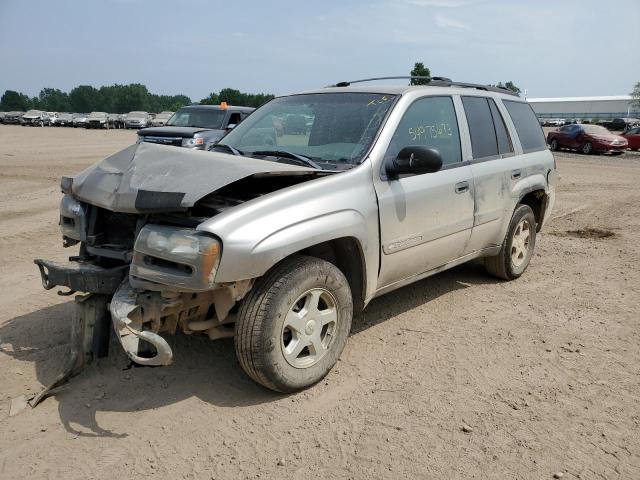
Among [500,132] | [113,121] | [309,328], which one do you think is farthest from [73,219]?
[113,121]

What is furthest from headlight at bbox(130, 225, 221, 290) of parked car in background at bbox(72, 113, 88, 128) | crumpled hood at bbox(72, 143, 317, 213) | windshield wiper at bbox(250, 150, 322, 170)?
parked car in background at bbox(72, 113, 88, 128)

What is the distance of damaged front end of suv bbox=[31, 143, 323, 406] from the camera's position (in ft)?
9.30

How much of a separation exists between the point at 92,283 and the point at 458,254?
2863 mm

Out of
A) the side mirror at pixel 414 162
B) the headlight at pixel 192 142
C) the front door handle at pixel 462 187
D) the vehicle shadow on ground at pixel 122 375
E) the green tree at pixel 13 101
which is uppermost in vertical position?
the green tree at pixel 13 101

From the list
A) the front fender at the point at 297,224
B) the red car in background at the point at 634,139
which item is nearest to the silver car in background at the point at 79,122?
the red car in background at the point at 634,139

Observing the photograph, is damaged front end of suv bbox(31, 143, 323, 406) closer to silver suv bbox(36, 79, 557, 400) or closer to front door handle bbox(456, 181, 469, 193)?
silver suv bbox(36, 79, 557, 400)

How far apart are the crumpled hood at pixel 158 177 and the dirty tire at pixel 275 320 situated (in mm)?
595

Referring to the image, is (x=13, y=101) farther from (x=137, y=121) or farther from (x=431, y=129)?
(x=431, y=129)

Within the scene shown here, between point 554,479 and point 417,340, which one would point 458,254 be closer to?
point 417,340

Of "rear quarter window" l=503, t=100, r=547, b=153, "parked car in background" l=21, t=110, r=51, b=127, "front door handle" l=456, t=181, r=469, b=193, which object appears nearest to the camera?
"front door handle" l=456, t=181, r=469, b=193

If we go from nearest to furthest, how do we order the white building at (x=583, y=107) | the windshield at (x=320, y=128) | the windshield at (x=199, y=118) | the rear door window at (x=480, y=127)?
1. the windshield at (x=320, y=128)
2. the rear door window at (x=480, y=127)
3. the windshield at (x=199, y=118)
4. the white building at (x=583, y=107)

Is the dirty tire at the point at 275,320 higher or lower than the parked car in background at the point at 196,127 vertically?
lower

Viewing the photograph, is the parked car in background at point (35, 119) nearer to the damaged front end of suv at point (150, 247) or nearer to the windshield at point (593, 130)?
the windshield at point (593, 130)

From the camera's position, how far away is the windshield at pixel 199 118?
14.1 m
